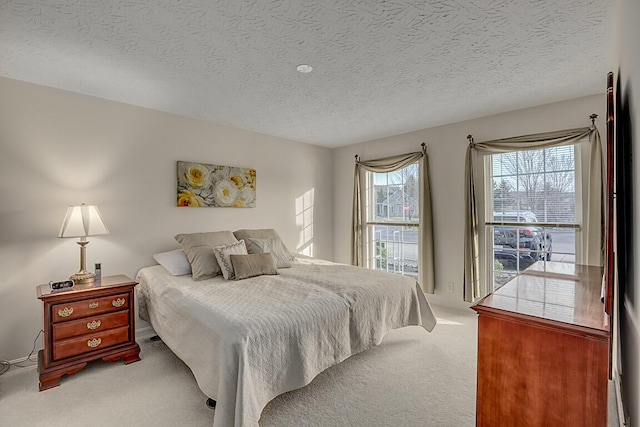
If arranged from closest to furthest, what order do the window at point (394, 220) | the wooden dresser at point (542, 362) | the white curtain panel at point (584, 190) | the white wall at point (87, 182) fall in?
the wooden dresser at point (542, 362) → the white wall at point (87, 182) → the white curtain panel at point (584, 190) → the window at point (394, 220)

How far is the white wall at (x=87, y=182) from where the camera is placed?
8.19 feet

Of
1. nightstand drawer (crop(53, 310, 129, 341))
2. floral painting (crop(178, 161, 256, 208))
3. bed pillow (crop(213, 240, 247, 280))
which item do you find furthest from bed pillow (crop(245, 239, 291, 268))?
nightstand drawer (crop(53, 310, 129, 341))

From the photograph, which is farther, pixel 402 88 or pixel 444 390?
pixel 402 88

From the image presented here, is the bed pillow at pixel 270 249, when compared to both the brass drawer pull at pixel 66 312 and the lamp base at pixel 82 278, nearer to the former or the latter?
the lamp base at pixel 82 278

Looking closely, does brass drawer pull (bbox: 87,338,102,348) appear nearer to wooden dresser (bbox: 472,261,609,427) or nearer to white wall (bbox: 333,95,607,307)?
wooden dresser (bbox: 472,261,609,427)

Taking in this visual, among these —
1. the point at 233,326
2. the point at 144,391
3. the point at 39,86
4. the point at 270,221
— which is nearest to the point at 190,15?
the point at 233,326

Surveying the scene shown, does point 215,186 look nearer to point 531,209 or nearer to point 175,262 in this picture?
point 175,262

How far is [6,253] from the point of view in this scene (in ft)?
8.12

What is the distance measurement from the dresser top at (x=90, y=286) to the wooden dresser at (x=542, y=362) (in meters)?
2.74

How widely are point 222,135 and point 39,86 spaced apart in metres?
1.70

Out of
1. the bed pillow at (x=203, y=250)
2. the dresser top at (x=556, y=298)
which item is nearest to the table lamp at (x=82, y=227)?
the bed pillow at (x=203, y=250)

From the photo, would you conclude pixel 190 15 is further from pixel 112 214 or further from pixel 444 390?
pixel 444 390

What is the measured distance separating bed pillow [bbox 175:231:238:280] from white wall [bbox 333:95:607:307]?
8.66 feet

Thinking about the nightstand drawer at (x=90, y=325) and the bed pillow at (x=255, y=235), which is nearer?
the nightstand drawer at (x=90, y=325)
